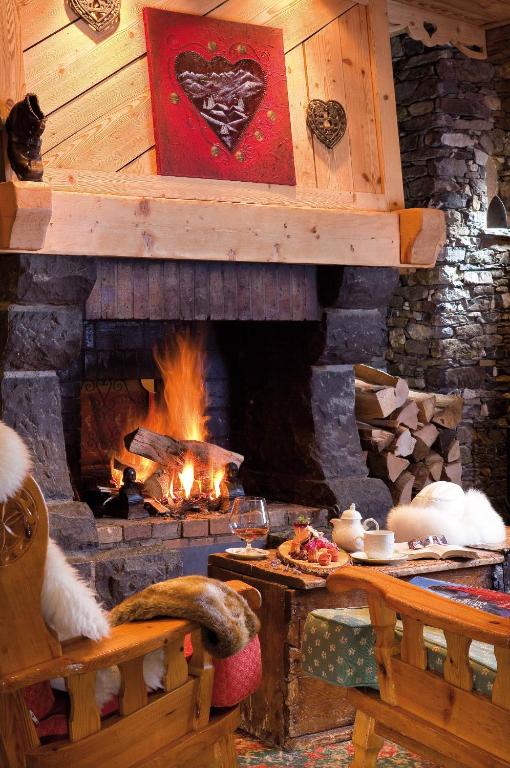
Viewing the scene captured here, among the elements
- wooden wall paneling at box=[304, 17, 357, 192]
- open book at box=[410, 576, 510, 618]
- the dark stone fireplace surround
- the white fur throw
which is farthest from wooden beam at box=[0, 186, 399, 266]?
open book at box=[410, 576, 510, 618]

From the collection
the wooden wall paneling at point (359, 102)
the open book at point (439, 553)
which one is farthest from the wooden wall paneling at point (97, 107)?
the open book at point (439, 553)

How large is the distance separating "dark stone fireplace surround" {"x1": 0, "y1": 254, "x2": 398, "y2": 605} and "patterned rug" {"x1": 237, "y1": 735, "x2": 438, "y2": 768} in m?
1.06

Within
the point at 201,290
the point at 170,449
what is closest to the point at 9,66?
the point at 201,290

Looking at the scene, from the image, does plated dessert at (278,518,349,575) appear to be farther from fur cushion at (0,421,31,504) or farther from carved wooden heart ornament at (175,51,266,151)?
carved wooden heart ornament at (175,51,266,151)

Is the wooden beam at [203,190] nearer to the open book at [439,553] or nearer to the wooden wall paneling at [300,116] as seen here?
the wooden wall paneling at [300,116]

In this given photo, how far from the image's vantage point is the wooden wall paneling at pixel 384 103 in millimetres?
5176

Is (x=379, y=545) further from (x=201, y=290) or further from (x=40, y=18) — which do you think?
(x=40, y=18)

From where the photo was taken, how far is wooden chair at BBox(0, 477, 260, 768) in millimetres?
2285

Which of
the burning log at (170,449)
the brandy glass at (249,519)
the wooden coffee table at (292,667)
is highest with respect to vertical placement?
the burning log at (170,449)

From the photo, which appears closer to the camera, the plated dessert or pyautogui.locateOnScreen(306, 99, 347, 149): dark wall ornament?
the plated dessert

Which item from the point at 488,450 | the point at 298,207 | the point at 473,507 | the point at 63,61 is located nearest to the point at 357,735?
the point at 473,507

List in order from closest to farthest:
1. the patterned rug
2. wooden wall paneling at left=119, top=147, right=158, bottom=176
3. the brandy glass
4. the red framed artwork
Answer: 1. the patterned rug
2. the brandy glass
3. wooden wall paneling at left=119, top=147, right=158, bottom=176
4. the red framed artwork

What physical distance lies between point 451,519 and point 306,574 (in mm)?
767

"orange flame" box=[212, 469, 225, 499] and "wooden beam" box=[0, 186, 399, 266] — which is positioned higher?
"wooden beam" box=[0, 186, 399, 266]
